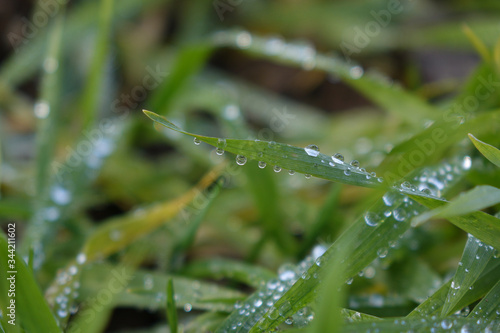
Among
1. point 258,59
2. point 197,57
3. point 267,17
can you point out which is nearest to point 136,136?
point 197,57

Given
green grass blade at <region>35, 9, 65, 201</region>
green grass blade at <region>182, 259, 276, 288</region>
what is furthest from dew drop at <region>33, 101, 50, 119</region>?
green grass blade at <region>182, 259, 276, 288</region>

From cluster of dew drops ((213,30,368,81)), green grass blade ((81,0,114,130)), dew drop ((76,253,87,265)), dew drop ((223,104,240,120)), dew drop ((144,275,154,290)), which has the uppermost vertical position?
green grass blade ((81,0,114,130))

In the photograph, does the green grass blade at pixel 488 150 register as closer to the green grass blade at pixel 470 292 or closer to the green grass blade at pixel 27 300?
the green grass blade at pixel 470 292

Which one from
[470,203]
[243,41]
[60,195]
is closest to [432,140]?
[470,203]

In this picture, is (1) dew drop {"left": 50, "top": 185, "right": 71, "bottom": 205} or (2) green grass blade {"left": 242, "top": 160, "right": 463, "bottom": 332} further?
(1) dew drop {"left": 50, "top": 185, "right": 71, "bottom": 205}

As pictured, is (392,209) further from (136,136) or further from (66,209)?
(136,136)

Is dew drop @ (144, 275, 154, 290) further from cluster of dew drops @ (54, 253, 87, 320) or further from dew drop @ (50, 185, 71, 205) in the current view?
dew drop @ (50, 185, 71, 205)
